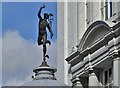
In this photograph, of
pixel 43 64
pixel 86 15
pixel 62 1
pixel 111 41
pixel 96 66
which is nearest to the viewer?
pixel 43 64

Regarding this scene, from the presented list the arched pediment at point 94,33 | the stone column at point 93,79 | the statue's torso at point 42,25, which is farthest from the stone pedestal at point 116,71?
the statue's torso at point 42,25

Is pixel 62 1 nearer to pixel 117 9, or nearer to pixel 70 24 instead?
pixel 70 24

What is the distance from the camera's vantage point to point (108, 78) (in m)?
30.2

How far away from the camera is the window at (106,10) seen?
101 ft

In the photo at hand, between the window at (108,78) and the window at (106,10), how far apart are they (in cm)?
235

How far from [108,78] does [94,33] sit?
6.90 ft

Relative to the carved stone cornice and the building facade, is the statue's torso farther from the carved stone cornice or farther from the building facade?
the carved stone cornice

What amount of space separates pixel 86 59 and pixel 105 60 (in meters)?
2.18

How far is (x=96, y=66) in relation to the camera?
30.7 meters

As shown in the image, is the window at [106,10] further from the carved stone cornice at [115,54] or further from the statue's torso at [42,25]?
the statue's torso at [42,25]

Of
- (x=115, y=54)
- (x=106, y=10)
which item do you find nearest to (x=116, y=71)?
(x=115, y=54)

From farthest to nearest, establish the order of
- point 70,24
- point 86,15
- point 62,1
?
point 62,1, point 70,24, point 86,15

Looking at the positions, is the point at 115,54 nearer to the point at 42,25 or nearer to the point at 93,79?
the point at 93,79

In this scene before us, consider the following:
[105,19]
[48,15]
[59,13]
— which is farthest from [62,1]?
[48,15]
